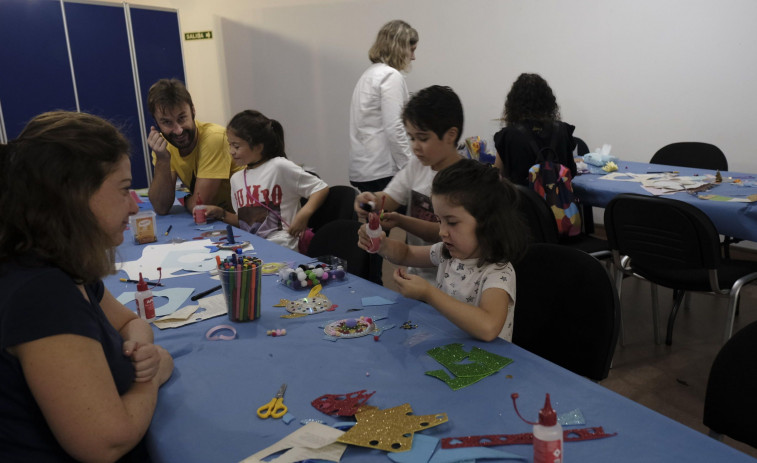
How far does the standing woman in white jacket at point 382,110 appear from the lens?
357cm

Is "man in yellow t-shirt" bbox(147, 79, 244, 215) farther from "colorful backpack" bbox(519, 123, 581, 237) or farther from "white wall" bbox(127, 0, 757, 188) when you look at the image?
"white wall" bbox(127, 0, 757, 188)

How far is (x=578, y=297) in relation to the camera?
4.85 feet

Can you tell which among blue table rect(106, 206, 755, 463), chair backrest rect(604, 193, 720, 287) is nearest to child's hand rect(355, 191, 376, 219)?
blue table rect(106, 206, 755, 463)

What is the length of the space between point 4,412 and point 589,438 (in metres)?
0.99

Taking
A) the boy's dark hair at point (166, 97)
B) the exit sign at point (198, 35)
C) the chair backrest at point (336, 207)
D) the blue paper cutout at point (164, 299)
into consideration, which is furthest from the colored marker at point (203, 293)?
the exit sign at point (198, 35)

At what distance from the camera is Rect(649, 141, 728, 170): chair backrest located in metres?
3.76

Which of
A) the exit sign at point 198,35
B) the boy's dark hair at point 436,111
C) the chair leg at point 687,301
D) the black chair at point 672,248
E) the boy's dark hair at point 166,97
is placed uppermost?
the exit sign at point 198,35

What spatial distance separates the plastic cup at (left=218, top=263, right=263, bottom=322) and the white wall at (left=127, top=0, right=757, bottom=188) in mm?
4245

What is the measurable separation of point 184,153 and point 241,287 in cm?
173

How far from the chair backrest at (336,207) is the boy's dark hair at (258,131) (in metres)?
0.35

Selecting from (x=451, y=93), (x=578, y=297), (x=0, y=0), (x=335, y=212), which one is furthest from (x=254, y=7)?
(x=578, y=297)

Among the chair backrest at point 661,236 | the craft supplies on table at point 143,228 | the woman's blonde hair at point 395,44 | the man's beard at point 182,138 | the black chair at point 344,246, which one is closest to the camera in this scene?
the black chair at point 344,246

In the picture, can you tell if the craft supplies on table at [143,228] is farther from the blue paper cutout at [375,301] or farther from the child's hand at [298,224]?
the blue paper cutout at [375,301]

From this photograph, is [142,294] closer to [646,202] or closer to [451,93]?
[451,93]
